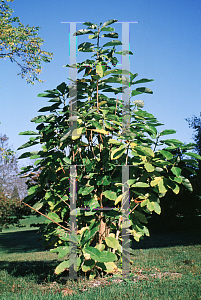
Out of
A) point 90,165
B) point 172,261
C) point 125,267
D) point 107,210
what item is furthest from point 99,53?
point 172,261

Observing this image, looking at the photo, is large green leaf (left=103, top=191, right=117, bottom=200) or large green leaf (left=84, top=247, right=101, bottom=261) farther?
large green leaf (left=103, top=191, right=117, bottom=200)

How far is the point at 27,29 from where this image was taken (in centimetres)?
1090

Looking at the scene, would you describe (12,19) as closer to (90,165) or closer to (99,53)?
(99,53)

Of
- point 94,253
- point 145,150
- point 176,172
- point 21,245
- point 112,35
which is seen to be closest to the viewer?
point 94,253

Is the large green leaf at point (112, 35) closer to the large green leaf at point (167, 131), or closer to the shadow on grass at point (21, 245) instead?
the large green leaf at point (167, 131)

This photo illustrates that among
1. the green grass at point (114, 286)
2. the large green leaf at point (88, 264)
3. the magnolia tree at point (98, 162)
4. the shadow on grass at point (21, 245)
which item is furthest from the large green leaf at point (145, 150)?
the shadow on grass at point (21, 245)

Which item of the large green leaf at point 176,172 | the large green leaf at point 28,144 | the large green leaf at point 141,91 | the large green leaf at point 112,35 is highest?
the large green leaf at point 112,35

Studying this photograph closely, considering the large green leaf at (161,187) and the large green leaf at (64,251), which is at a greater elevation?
the large green leaf at (161,187)

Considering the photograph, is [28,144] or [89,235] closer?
[89,235]

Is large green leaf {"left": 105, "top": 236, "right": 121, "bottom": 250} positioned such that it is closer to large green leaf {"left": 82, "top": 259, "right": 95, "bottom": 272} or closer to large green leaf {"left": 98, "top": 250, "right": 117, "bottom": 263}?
large green leaf {"left": 98, "top": 250, "right": 117, "bottom": 263}

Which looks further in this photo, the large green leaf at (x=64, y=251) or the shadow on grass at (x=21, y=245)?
the shadow on grass at (x=21, y=245)

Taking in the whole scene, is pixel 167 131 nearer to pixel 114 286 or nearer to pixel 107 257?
pixel 107 257

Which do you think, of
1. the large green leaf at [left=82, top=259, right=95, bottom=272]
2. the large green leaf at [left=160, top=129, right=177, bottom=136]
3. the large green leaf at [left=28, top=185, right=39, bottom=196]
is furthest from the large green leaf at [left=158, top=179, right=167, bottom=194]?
the large green leaf at [left=28, top=185, right=39, bottom=196]

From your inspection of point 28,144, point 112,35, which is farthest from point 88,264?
point 112,35
